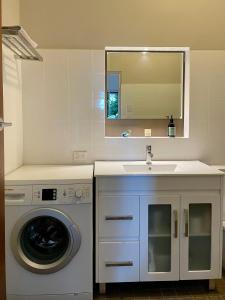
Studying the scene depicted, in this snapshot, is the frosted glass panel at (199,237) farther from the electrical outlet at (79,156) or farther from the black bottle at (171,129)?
the electrical outlet at (79,156)

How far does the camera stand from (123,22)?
9.16 ft

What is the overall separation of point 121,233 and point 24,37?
1.45m

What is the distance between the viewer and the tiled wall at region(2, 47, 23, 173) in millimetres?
2367

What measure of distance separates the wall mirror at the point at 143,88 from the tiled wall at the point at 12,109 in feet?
2.55

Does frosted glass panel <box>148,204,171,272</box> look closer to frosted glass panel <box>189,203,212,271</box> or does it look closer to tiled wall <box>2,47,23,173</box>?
frosted glass panel <box>189,203,212,271</box>

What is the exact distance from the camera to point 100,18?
9.12ft

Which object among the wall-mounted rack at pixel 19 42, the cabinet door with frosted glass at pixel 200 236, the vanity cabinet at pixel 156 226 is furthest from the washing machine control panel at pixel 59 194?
the wall-mounted rack at pixel 19 42

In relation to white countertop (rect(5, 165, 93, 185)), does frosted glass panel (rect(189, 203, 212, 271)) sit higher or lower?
lower

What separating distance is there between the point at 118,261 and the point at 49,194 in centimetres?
70

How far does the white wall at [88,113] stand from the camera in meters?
2.80

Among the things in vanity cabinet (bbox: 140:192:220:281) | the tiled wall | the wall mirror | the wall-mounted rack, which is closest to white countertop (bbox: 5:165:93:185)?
the tiled wall

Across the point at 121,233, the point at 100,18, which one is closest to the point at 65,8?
the point at 100,18

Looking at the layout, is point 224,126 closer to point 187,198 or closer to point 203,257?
point 187,198

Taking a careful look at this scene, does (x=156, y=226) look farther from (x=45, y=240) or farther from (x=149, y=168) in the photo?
(x=45, y=240)
